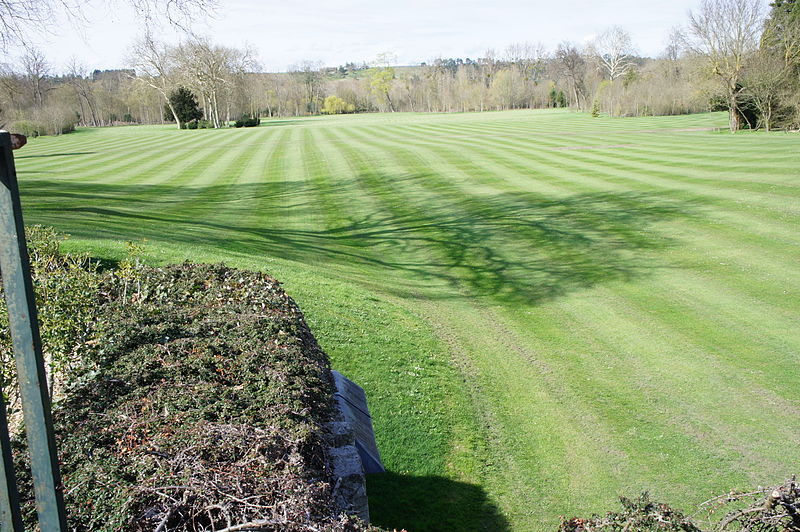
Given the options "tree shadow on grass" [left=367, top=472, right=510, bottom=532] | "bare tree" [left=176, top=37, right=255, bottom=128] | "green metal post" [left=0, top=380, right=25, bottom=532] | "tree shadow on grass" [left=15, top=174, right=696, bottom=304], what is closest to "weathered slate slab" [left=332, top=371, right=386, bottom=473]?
"tree shadow on grass" [left=367, top=472, right=510, bottom=532]

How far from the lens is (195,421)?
11.8 ft

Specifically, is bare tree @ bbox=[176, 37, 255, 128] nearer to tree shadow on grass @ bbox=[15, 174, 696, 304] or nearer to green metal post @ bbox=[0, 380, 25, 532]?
tree shadow on grass @ bbox=[15, 174, 696, 304]

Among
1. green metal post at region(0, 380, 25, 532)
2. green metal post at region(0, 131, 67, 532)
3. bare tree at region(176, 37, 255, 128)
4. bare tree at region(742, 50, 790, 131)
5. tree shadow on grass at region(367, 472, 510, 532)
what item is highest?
bare tree at region(176, 37, 255, 128)

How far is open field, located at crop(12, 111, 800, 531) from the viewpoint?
6.31 m

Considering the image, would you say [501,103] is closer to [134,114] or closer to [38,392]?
[134,114]

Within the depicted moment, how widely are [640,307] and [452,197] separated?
34.6 feet

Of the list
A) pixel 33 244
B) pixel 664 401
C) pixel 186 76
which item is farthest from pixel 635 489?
pixel 186 76

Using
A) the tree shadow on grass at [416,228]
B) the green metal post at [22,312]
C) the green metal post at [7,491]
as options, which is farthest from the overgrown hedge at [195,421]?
the tree shadow on grass at [416,228]

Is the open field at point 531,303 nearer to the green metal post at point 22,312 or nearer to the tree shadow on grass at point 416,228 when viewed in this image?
the tree shadow on grass at point 416,228

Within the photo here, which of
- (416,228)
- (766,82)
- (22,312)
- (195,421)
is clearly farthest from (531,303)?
(766,82)

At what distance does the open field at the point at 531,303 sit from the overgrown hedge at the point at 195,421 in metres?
2.07

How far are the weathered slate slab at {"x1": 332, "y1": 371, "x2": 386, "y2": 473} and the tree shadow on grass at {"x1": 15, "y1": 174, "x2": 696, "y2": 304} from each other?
18.5 feet

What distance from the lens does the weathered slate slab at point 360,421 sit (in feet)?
17.8

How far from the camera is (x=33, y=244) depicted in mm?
7180
